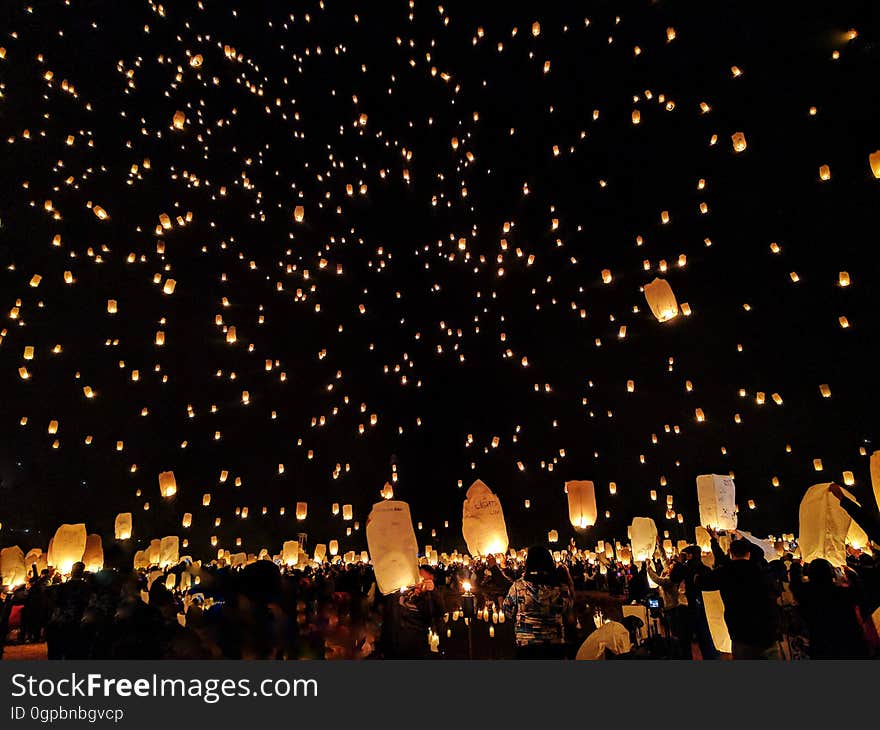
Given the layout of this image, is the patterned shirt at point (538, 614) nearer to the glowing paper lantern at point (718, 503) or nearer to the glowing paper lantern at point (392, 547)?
the glowing paper lantern at point (392, 547)

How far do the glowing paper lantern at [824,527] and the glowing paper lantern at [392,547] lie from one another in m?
3.24

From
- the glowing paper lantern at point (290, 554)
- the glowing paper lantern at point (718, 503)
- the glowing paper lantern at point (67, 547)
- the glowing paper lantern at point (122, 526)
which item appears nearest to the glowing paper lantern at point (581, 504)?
the glowing paper lantern at point (718, 503)

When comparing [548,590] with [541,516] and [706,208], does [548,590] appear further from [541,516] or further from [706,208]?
[541,516]

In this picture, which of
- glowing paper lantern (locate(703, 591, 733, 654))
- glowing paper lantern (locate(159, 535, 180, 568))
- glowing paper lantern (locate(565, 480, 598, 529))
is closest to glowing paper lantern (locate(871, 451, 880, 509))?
glowing paper lantern (locate(703, 591, 733, 654))

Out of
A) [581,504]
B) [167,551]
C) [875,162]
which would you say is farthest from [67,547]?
[875,162]

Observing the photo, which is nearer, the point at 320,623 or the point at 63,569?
the point at 320,623

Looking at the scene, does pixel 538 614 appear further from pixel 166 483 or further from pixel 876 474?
pixel 166 483

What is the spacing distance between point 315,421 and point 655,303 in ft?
31.5

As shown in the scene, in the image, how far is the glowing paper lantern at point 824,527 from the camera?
14.0 feet

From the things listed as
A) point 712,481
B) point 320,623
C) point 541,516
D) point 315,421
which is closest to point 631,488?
point 541,516

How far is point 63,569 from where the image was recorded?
930 cm

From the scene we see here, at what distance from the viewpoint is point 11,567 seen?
9695 mm

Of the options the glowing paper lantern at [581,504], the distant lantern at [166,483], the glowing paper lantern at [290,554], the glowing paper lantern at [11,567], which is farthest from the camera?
the glowing paper lantern at [290,554]

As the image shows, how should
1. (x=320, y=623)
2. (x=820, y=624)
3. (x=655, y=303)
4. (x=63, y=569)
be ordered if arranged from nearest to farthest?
(x=820, y=624)
(x=320, y=623)
(x=655, y=303)
(x=63, y=569)
